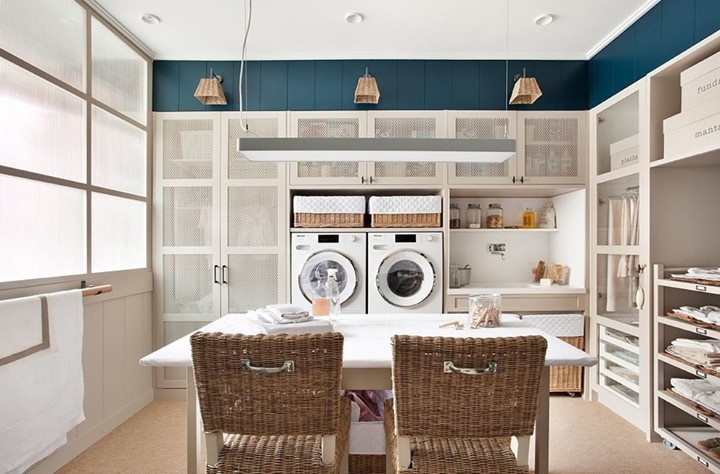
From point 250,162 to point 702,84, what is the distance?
2904 mm

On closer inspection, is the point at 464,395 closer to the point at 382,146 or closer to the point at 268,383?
the point at 268,383

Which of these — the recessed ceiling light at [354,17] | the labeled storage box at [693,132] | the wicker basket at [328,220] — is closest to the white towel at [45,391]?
the wicker basket at [328,220]

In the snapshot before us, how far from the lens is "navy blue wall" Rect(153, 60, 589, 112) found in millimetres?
3609

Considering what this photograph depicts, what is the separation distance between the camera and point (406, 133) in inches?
138

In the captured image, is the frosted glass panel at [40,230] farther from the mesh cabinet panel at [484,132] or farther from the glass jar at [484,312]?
the mesh cabinet panel at [484,132]

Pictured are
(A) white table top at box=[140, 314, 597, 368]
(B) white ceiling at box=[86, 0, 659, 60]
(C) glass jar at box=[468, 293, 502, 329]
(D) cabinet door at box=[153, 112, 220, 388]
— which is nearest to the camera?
(A) white table top at box=[140, 314, 597, 368]

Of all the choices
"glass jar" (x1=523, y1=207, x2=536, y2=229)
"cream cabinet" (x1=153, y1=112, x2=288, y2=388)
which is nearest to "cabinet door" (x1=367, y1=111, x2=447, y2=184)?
"cream cabinet" (x1=153, y1=112, x2=288, y2=388)

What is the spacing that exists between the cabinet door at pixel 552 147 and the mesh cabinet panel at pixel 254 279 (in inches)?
83.2

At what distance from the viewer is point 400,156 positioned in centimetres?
207

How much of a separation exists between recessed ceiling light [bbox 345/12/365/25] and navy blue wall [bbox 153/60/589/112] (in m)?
0.61

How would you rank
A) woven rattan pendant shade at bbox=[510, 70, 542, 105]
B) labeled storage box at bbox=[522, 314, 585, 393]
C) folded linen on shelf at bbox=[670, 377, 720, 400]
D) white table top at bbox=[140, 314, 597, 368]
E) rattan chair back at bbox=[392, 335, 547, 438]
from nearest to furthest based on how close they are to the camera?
rattan chair back at bbox=[392, 335, 547, 438]
white table top at bbox=[140, 314, 597, 368]
folded linen on shelf at bbox=[670, 377, 720, 400]
woven rattan pendant shade at bbox=[510, 70, 542, 105]
labeled storage box at bbox=[522, 314, 585, 393]

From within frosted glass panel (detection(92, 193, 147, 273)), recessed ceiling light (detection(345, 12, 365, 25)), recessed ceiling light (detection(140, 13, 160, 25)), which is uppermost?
recessed ceiling light (detection(345, 12, 365, 25))

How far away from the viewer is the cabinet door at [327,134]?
3459 millimetres

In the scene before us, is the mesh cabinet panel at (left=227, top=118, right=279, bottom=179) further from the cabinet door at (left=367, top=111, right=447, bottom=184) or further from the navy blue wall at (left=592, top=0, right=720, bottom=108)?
the navy blue wall at (left=592, top=0, right=720, bottom=108)
